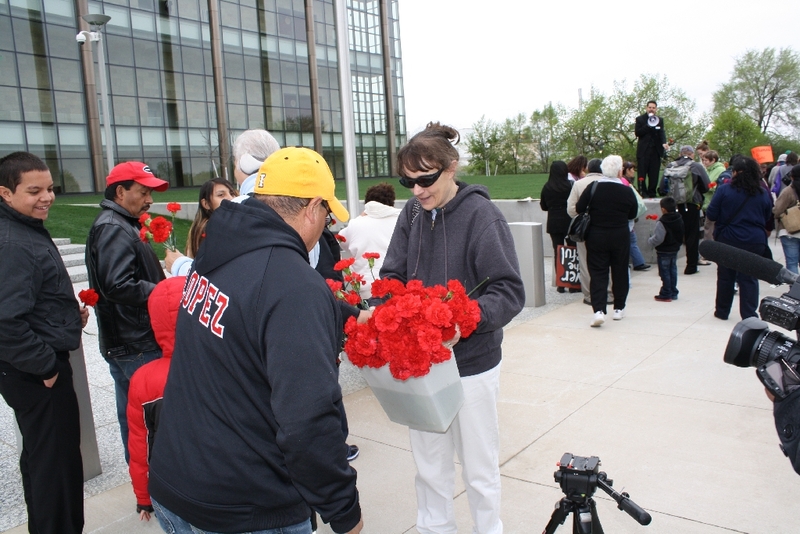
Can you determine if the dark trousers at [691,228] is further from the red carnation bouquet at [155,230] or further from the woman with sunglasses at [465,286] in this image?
the red carnation bouquet at [155,230]

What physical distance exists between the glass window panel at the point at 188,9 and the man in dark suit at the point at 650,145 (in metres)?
30.3

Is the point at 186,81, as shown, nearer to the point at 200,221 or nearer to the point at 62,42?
the point at 62,42

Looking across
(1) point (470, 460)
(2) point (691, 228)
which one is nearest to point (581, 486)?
(1) point (470, 460)

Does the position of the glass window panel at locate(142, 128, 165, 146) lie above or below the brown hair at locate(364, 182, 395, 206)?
above

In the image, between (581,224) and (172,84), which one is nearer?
(581,224)

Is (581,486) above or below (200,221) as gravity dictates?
below

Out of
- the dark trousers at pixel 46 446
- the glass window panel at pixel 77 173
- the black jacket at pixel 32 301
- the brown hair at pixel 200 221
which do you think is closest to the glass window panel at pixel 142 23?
the glass window panel at pixel 77 173

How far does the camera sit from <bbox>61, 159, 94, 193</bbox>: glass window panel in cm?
3106

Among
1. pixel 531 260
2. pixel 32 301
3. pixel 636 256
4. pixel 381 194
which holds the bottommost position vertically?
pixel 636 256

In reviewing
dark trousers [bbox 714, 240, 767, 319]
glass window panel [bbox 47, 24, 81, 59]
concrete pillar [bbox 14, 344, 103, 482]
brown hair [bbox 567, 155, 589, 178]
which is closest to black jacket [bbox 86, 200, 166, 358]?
concrete pillar [bbox 14, 344, 103, 482]

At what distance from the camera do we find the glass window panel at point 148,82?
33.4m

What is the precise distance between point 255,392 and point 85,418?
2898 mm

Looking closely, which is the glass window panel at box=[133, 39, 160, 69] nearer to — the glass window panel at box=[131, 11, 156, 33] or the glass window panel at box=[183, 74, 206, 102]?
the glass window panel at box=[131, 11, 156, 33]

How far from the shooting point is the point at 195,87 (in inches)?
1414
